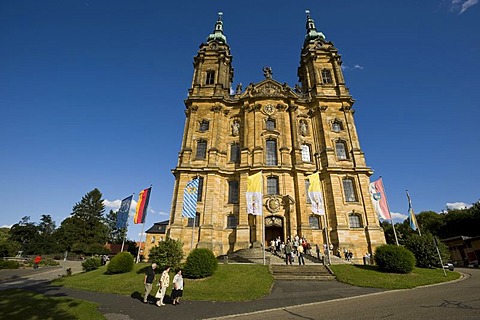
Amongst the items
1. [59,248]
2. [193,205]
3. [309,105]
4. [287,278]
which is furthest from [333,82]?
[59,248]

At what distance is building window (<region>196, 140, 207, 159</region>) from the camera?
32406mm

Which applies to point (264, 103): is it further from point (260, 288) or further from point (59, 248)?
point (59, 248)

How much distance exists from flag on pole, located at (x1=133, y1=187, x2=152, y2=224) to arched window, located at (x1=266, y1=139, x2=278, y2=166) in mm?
15329

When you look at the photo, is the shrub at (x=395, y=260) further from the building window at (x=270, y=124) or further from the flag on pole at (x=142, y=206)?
the building window at (x=270, y=124)

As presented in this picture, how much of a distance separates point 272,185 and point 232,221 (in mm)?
6575

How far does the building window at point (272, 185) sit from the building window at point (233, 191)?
161 inches

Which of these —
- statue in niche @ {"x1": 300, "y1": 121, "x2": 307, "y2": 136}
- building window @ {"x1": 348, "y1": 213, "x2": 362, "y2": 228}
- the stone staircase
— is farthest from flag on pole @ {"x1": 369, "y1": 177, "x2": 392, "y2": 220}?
statue in niche @ {"x1": 300, "y1": 121, "x2": 307, "y2": 136}

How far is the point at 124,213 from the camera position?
79.5ft

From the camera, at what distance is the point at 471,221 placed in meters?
48.5

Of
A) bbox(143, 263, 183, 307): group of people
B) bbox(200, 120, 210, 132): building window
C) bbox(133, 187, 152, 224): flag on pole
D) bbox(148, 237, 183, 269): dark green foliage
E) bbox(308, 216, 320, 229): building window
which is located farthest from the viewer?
bbox(200, 120, 210, 132): building window

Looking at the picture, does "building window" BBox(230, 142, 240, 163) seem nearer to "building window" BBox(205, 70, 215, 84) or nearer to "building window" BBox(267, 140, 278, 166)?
"building window" BBox(267, 140, 278, 166)

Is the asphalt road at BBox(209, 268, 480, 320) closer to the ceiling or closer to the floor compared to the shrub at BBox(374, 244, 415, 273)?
closer to the floor

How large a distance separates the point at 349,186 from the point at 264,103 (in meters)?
16.5

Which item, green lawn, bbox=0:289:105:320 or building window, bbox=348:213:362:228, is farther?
building window, bbox=348:213:362:228
